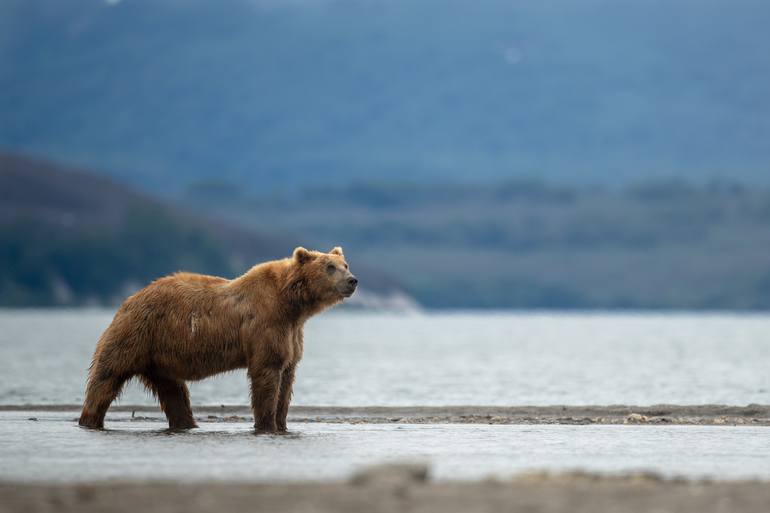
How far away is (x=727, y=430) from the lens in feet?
65.3

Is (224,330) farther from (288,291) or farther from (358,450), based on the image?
(358,450)

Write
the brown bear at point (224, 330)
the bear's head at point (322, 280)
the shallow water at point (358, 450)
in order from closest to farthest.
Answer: the shallow water at point (358, 450) → the brown bear at point (224, 330) → the bear's head at point (322, 280)

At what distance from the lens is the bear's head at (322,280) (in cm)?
1938

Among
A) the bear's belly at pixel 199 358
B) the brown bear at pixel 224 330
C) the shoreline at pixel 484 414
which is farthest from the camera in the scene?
the shoreline at pixel 484 414

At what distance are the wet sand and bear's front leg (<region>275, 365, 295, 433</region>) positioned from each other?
6.12 metres

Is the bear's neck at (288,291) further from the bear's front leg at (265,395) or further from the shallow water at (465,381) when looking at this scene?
the shallow water at (465,381)

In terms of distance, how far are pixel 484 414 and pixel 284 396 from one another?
5.39m

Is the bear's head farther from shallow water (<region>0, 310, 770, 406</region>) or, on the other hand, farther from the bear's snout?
shallow water (<region>0, 310, 770, 406</region>)

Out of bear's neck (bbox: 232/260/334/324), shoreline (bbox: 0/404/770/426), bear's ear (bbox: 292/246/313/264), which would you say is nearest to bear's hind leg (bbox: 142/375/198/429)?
bear's neck (bbox: 232/260/334/324)

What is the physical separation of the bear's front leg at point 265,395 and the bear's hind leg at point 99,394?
2.02 meters

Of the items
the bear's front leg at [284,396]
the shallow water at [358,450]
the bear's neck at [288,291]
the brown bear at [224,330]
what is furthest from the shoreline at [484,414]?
the bear's neck at [288,291]

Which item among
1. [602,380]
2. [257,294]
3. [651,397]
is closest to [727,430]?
[257,294]

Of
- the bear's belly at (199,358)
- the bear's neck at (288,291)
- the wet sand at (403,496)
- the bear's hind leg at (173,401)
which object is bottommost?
the wet sand at (403,496)

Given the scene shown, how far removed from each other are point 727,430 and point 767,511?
8.29m
